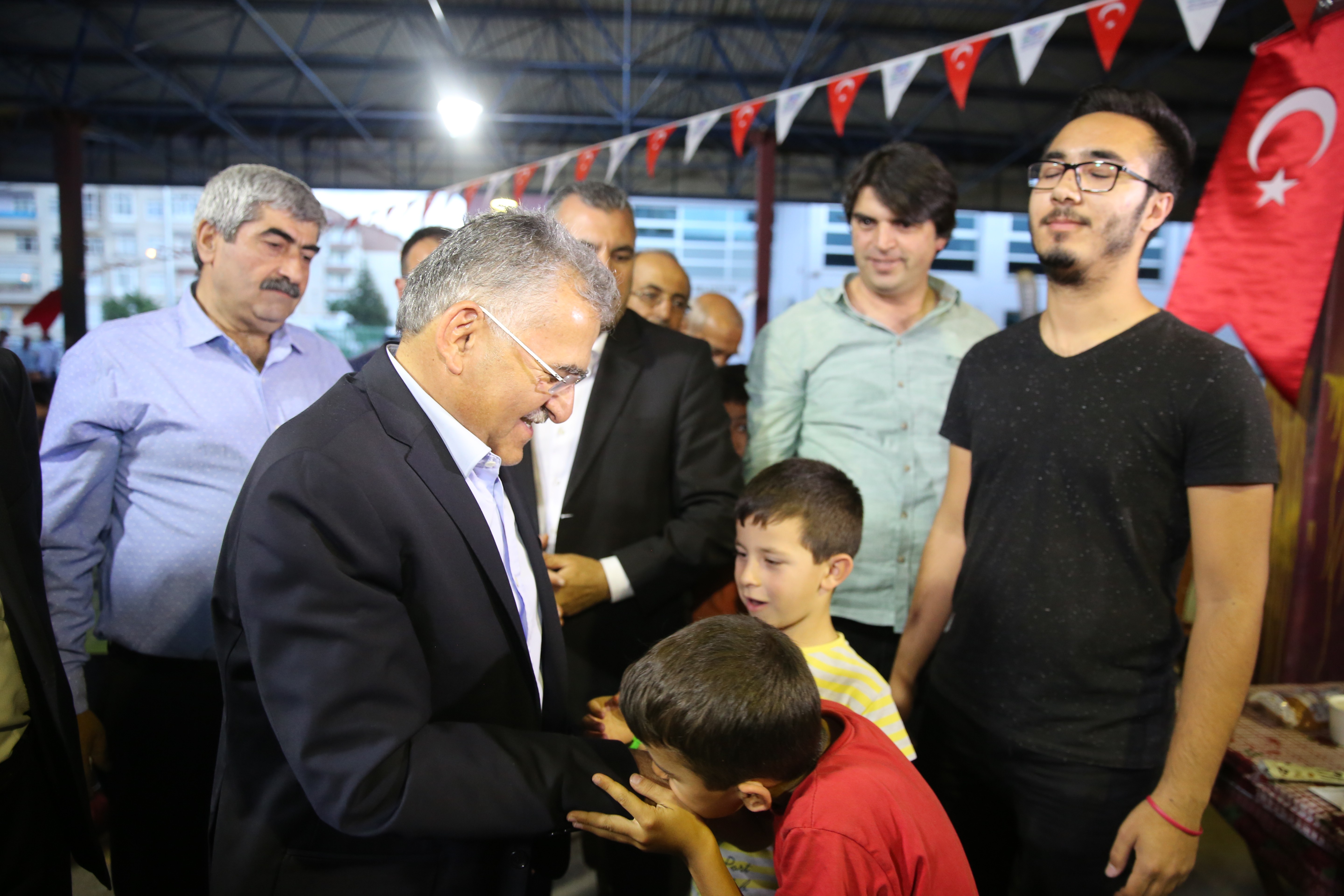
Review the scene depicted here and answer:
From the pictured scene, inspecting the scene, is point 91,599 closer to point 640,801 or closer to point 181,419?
point 181,419

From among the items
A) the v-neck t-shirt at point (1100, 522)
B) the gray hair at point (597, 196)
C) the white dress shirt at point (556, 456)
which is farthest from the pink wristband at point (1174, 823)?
the gray hair at point (597, 196)

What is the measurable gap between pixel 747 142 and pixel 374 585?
1282 centimetres

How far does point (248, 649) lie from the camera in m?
1.04

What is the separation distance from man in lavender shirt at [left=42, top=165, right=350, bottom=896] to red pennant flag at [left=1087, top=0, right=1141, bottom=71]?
2.97 metres

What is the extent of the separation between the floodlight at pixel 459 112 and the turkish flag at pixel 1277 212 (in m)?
8.31

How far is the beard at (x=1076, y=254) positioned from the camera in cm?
152

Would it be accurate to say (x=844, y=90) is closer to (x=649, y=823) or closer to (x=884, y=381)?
(x=884, y=381)

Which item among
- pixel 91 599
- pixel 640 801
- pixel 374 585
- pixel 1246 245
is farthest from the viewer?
pixel 1246 245

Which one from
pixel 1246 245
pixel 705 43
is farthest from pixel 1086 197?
pixel 705 43

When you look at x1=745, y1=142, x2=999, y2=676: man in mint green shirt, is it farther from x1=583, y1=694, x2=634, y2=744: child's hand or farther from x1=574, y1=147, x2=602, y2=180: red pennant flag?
x1=574, y1=147, x2=602, y2=180: red pennant flag

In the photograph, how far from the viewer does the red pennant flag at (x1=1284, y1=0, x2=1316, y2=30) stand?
233cm

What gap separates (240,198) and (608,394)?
110cm

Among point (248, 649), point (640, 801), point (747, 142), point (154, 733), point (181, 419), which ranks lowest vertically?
point (154, 733)

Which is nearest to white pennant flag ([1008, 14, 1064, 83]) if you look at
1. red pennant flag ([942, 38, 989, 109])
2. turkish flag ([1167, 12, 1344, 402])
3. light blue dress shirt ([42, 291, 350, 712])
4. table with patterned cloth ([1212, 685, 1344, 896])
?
red pennant flag ([942, 38, 989, 109])
